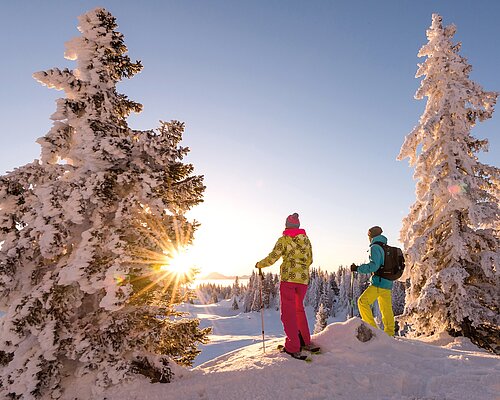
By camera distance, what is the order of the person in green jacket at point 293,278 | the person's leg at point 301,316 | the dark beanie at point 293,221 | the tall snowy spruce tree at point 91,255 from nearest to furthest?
1. the tall snowy spruce tree at point 91,255
2. the person in green jacket at point 293,278
3. the person's leg at point 301,316
4. the dark beanie at point 293,221

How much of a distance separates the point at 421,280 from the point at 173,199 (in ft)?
31.6

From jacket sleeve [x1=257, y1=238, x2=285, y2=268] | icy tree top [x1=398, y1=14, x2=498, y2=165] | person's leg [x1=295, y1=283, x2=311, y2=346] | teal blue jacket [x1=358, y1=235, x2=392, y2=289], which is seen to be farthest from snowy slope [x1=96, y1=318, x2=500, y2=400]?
icy tree top [x1=398, y1=14, x2=498, y2=165]

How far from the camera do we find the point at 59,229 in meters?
6.09

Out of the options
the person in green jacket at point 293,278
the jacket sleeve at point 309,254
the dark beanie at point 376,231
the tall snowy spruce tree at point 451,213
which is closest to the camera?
the person in green jacket at point 293,278

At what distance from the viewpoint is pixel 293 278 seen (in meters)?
6.77

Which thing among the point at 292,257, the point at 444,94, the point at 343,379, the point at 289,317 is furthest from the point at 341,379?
the point at 444,94

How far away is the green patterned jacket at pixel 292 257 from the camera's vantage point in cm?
680

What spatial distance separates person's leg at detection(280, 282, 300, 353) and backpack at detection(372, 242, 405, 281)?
312 centimetres

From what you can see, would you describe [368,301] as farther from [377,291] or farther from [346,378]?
[346,378]

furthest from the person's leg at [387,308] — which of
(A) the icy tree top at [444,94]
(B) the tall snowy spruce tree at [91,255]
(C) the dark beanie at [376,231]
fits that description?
(A) the icy tree top at [444,94]

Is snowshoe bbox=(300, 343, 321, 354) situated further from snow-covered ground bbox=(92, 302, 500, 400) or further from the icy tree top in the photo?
the icy tree top

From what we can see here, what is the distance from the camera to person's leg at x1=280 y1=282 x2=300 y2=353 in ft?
21.4

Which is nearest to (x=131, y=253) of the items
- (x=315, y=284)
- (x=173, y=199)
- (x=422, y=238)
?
(x=173, y=199)

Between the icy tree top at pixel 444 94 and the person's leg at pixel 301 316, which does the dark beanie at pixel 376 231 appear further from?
the icy tree top at pixel 444 94
